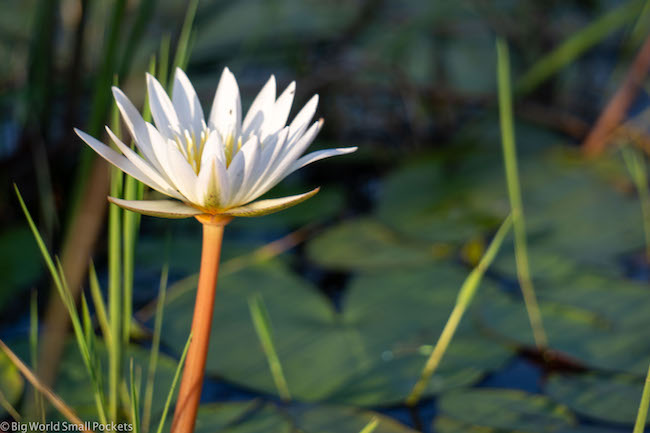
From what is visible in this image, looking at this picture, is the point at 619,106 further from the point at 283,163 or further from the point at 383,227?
the point at 283,163

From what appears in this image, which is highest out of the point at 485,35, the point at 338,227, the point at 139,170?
the point at 485,35

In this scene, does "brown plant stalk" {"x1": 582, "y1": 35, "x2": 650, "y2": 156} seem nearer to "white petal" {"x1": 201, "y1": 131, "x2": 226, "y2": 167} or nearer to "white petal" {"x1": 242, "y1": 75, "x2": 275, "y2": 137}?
"white petal" {"x1": 242, "y1": 75, "x2": 275, "y2": 137}

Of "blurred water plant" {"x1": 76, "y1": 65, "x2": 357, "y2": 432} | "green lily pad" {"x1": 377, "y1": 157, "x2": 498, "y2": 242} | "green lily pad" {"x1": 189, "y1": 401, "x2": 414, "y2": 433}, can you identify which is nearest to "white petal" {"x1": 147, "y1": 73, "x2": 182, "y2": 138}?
"blurred water plant" {"x1": 76, "y1": 65, "x2": 357, "y2": 432}

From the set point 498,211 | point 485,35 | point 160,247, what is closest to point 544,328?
point 498,211

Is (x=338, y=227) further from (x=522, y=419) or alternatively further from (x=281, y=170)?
(x=281, y=170)

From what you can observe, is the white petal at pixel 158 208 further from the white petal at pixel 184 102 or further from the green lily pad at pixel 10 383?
the green lily pad at pixel 10 383

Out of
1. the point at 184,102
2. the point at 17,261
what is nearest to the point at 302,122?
the point at 184,102

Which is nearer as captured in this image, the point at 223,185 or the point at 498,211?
the point at 223,185

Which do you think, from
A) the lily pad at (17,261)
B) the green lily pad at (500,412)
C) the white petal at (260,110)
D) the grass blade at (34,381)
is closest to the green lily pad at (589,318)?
the green lily pad at (500,412)
